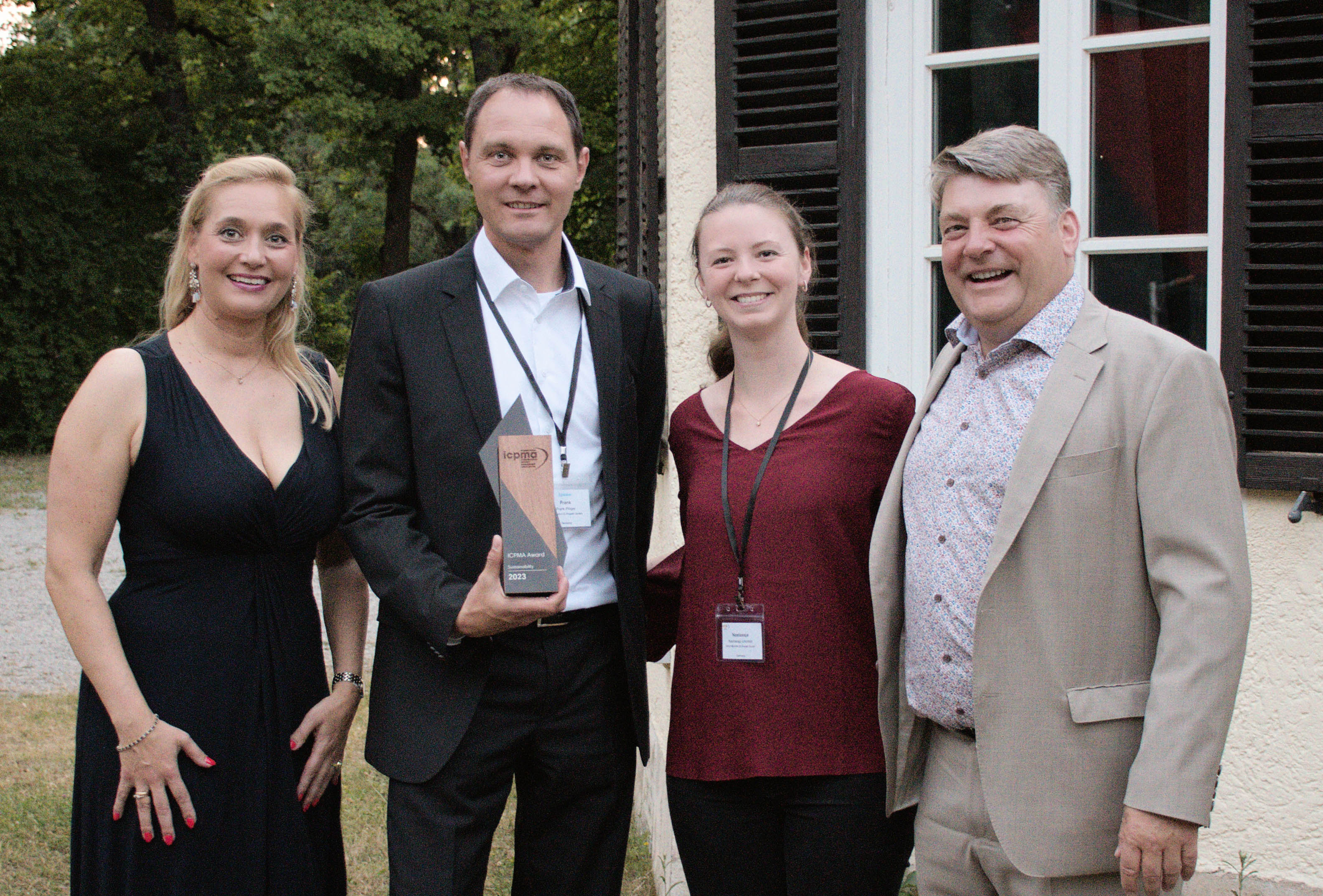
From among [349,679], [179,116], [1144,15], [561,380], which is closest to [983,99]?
[1144,15]

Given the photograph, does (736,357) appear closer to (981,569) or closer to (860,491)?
(860,491)

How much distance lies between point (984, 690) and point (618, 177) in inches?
183

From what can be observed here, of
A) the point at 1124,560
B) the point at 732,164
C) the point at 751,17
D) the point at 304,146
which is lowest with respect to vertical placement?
the point at 1124,560

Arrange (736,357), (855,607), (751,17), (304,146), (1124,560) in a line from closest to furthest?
(1124,560) < (855,607) < (736,357) < (751,17) < (304,146)

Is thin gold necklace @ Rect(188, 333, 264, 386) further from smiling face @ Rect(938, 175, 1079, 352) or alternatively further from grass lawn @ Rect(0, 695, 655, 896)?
grass lawn @ Rect(0, 695, 655, 896)

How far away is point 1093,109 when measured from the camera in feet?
11.5

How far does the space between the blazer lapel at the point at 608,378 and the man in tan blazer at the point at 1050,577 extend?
56 cm

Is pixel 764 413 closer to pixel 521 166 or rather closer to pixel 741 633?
pixel 741 633

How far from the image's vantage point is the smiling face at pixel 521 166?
251 centimetres

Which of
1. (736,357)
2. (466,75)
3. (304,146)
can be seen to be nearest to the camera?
(736,357)

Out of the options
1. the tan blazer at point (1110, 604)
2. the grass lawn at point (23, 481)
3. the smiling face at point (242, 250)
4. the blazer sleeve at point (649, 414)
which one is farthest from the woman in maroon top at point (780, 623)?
the grass lawn at point (23, 481)

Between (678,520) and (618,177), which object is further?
(618,177)

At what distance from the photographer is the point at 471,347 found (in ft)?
8.08

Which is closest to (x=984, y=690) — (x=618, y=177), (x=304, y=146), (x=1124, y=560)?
(x=1124, y=560)
